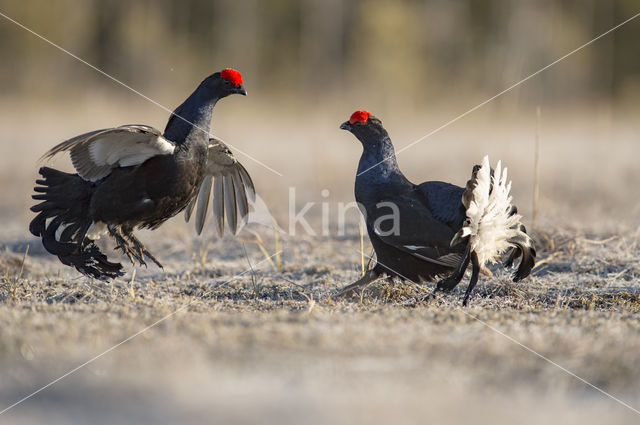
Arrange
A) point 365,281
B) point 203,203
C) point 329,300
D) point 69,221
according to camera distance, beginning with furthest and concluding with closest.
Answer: point 203,203
point 69,221
point 365,281
point 329,300

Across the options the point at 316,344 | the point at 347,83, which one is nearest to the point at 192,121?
the point at 316,344

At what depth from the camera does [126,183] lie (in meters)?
3.96

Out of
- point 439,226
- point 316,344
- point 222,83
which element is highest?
point 222,83

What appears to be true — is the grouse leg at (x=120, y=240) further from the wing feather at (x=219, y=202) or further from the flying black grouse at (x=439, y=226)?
the flying black grouse at (x=439, y=226)

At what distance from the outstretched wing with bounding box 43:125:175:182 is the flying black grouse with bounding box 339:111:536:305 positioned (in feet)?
3.95

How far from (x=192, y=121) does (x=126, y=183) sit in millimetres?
536

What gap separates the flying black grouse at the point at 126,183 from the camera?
3.89 meters

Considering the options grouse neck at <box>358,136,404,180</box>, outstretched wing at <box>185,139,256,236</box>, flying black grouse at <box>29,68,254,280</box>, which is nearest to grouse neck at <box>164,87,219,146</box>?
flying black grouse at <box>29,68,254,280</box>

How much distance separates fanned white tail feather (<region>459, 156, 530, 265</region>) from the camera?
3.66 meters

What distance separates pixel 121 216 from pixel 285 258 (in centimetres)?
156

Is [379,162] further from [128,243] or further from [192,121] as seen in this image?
[128,243]

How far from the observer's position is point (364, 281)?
13.3 ft

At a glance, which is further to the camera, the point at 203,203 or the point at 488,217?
the point at 203,203

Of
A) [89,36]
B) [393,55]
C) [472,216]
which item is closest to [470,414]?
[472,216]
